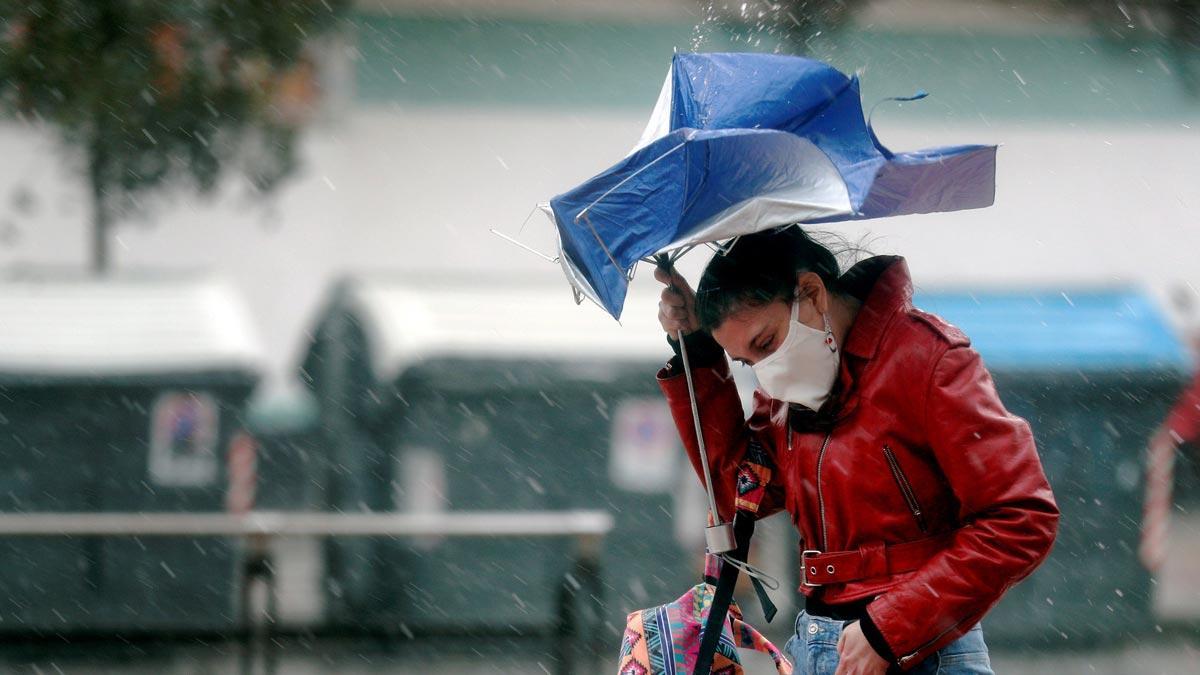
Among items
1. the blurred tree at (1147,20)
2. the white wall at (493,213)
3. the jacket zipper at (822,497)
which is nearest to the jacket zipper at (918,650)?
the jacket zipper at (822,497)

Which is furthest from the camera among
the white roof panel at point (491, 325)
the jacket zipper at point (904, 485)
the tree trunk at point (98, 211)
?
the white roof panel at point (491, 325)

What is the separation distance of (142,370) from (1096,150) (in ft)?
31.3

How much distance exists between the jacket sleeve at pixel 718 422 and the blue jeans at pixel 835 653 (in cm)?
29

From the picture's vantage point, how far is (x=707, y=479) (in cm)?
286

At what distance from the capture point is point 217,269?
637 inches

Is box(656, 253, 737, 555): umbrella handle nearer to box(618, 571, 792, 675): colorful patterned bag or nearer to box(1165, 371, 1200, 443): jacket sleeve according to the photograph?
box(618, 571, 792, 675): colorful patterned bag

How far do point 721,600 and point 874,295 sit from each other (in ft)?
2.17

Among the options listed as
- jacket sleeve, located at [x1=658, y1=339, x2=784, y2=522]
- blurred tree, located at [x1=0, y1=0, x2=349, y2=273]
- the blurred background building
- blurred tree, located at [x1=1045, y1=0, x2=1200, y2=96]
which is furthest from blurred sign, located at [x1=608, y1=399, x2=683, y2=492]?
jacket sleeve, located at [x1=658, y1=339, x2=784, y2=522]

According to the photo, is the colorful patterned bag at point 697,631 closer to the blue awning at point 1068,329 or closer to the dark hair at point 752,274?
the dark hair at point 752,274

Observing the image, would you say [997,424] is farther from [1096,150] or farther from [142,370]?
[1096,150]

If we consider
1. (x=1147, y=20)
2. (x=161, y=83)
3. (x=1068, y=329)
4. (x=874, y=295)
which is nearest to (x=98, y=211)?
(x=161, y=83)

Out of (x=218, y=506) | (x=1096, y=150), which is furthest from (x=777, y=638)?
(x=1096, y=150)

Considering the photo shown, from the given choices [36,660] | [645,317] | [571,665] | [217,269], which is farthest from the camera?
[217,269]

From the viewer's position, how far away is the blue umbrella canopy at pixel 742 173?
7.96 ft
